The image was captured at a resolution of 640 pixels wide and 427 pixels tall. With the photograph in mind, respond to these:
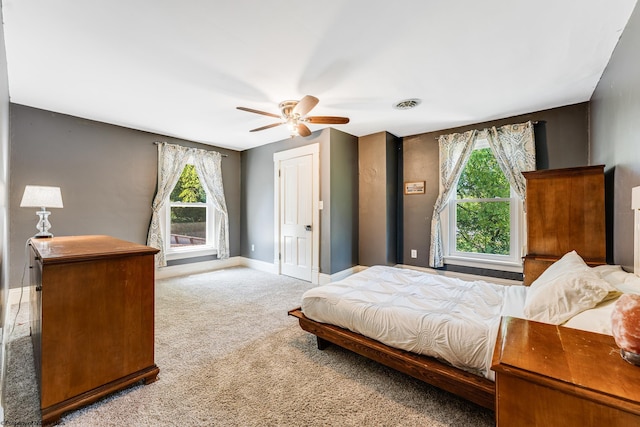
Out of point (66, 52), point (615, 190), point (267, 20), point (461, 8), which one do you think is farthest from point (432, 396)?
point (66, 52)

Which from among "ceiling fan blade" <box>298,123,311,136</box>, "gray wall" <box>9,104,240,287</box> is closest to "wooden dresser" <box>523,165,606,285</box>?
"ceiling fan blade" <box>298,123,311,136</box>

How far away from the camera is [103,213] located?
381cm

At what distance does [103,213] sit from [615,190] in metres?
5.73

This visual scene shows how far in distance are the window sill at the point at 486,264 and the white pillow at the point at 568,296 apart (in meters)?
2.40

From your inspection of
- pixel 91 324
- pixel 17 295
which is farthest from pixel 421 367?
pixel 17 295

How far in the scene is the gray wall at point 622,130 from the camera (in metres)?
1.69

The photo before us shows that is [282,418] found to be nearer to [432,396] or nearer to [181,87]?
[432,396]

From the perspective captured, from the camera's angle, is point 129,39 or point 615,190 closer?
point 129,39

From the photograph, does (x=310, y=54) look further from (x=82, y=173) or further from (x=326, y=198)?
(x=82, y=173)

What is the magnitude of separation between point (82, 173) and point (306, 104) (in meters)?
3.35

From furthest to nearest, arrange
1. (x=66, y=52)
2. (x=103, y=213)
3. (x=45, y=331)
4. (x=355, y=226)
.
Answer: (x=355, y=226)
(x=103, y=213)
(x=66, y=52)
(x=45, y=331)

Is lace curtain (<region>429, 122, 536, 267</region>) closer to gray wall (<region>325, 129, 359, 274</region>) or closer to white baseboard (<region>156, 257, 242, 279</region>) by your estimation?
gray wall (<region>325, 129, 359, 274</region>)

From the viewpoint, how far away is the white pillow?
1210 millimetres

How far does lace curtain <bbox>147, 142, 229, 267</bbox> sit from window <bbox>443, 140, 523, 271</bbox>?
13.0 feet
